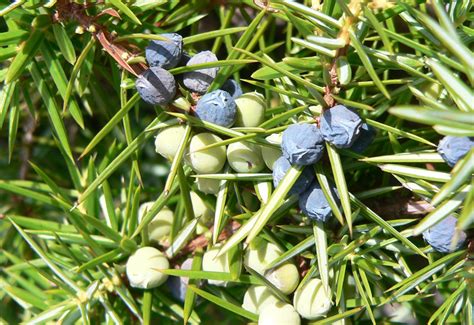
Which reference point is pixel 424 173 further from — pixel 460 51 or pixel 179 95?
pixel 179 95

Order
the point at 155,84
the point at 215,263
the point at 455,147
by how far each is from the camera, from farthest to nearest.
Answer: the point at 215,263, the point at 155,84, the point at 455,147

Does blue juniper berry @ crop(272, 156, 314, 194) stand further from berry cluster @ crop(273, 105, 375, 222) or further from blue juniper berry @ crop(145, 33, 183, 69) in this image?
→ blue juniper berry @ crop(145, 33, 183, 69)

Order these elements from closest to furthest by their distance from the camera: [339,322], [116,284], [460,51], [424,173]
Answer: [460,51], [424,173], [339,322], [116,284]

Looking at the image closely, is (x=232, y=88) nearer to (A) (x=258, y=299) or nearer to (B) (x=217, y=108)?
(B) (x=217, y=108)

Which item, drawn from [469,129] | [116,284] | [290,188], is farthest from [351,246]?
[116,284]

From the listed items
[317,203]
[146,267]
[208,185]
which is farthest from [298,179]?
[146,267]

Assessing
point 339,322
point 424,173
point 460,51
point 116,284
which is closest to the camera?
point 460,51
